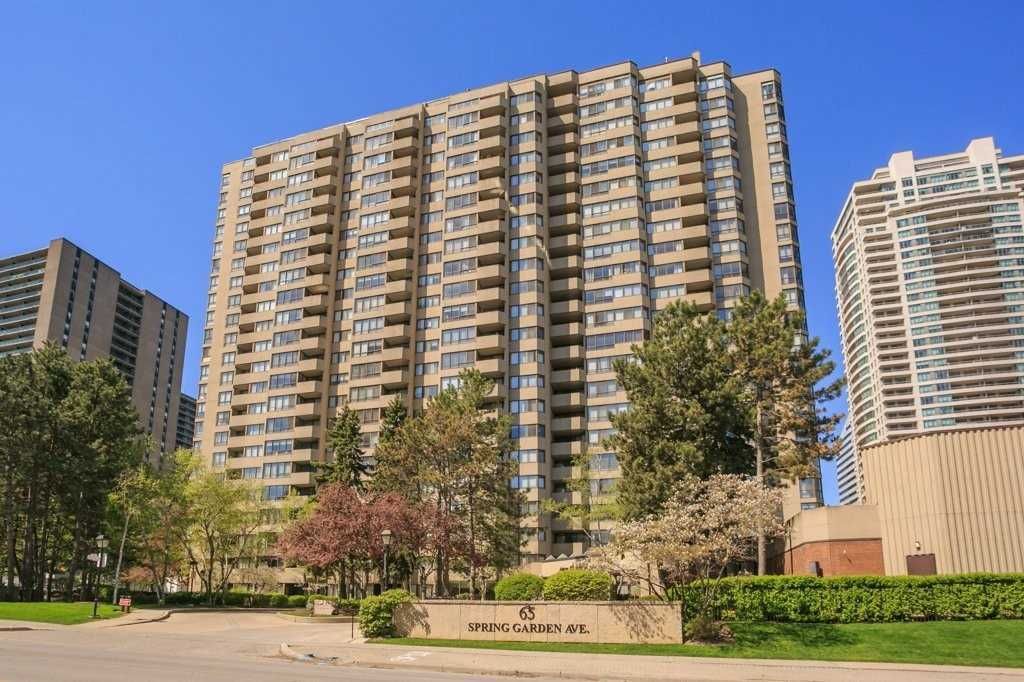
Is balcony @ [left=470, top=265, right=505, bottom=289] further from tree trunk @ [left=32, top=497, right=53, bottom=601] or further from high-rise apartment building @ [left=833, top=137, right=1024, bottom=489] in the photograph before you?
high-rise apartment building @ [left=833, top=137, right=1024, bottom=489]

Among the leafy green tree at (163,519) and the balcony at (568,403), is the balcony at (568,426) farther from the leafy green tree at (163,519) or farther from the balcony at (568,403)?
the leafy green tree at (163,519)

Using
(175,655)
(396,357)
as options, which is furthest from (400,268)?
(175,655)

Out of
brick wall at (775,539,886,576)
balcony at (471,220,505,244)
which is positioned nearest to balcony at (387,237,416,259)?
balcony at (471,220,505,244)

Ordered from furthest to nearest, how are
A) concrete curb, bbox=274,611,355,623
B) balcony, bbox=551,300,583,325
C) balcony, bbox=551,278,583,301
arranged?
1. balcony, bbox=551,278,583,301
2. balcony, bbox=551,300,583,325
3. concrete curb, bbox=274,611,355,623

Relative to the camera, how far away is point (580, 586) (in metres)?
34.7

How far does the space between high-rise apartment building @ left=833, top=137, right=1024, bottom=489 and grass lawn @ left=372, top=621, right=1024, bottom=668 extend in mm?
142443

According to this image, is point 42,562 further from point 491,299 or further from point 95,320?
point 95,320

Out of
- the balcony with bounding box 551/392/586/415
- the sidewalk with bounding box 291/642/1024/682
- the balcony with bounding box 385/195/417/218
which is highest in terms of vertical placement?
the balcony with bounding box 385/195/417/218

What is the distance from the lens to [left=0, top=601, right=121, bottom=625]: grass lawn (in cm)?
4050

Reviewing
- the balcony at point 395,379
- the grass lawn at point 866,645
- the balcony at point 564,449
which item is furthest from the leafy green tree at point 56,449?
the balcony at point 564,449

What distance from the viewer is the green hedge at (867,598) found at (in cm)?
2795

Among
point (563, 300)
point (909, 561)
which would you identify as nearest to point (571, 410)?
point (563, 300)

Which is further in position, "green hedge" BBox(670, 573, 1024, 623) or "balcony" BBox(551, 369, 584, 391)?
"balcony" BBox(551, 369, 584, 391)

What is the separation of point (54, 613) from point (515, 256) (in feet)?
195
